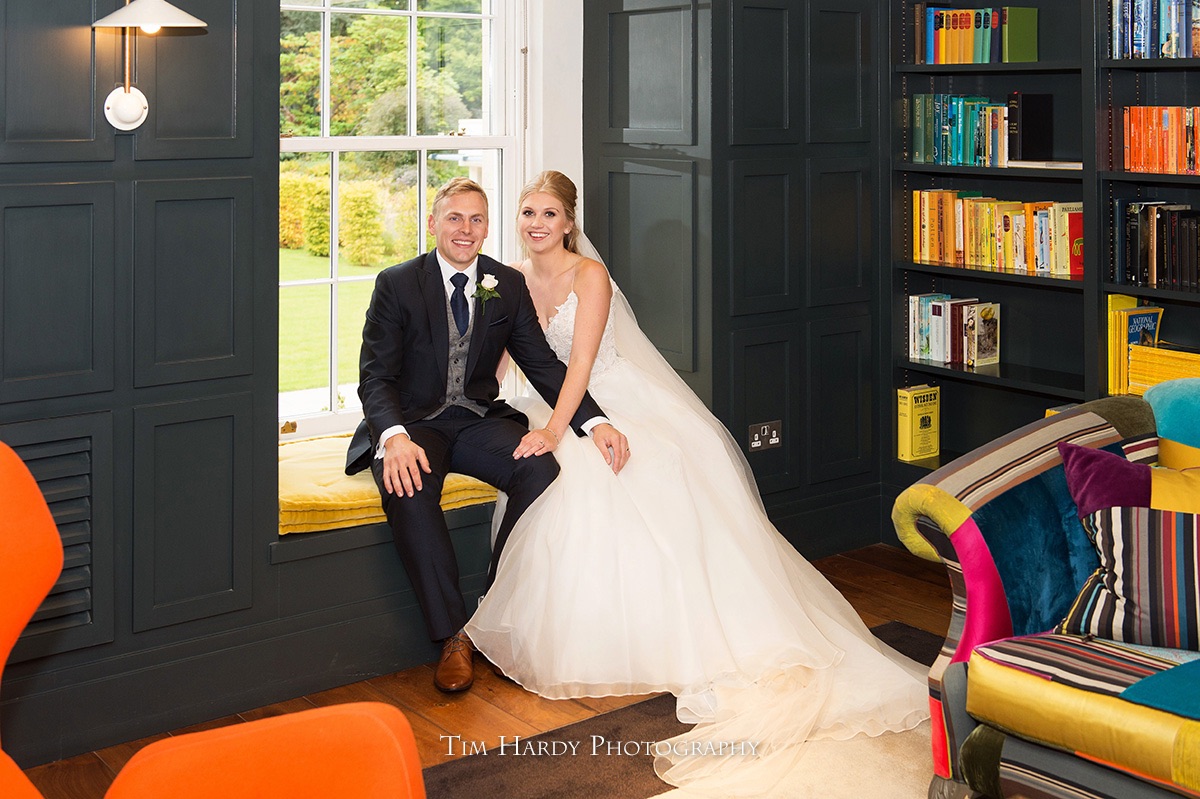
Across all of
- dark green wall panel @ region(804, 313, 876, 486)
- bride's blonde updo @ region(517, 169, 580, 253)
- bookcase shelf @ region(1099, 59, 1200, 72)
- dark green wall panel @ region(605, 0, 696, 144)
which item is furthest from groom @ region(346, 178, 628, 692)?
bookcase shelf @ region(1099, 59, 1200, 72)

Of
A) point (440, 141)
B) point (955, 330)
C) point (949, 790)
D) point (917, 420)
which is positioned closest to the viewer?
point (949, 790)

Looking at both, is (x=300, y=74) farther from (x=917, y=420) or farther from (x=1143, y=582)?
(x=1143, y=582)

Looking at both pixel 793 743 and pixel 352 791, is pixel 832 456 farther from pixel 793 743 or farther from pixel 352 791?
pixel 352 791

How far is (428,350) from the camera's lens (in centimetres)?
373

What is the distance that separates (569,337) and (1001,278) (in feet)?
5.15

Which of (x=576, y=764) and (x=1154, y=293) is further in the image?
(x=1154, y=293)


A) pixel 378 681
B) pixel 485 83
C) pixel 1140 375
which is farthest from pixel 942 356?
pixel 378 681

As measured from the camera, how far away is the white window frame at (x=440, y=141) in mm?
4129

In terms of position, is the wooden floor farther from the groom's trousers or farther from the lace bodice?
the lace bodice

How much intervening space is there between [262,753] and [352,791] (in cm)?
14

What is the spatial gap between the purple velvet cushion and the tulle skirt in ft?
2.54

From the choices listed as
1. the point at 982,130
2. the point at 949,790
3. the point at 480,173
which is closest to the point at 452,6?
the point at 480,173

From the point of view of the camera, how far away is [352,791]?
1.77 m

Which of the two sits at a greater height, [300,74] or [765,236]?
[300,74]
